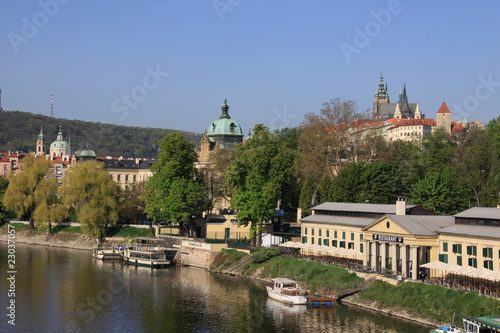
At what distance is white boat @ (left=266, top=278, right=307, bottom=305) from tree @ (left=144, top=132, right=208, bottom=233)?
34.1 metres

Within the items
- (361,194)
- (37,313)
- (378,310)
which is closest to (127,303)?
(37,313)

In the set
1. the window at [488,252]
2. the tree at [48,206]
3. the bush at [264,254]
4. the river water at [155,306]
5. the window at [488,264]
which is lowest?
the river water at [155,306]

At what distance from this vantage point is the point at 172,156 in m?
97.3

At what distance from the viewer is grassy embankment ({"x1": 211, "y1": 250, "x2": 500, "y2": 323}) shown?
46.8 metres

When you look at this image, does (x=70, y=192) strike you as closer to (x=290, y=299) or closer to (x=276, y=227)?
(x=276, y=227)

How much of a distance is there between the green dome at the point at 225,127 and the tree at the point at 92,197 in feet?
121

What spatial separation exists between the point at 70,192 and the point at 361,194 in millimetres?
50390

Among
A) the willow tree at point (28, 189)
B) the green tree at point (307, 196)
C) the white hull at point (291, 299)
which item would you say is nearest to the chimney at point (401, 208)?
the white hull at point (291, 299)

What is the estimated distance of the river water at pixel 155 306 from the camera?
48.9 m

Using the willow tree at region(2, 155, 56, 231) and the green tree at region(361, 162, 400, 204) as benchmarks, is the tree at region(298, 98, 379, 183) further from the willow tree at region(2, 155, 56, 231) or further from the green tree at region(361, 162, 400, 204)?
the willow tree at region(2, 155, 56, 231)

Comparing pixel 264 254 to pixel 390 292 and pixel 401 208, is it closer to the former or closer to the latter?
pixel 401 208

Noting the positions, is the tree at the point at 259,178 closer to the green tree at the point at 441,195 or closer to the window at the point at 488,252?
the green tree at the point at 441,195

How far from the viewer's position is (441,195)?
7931 cm

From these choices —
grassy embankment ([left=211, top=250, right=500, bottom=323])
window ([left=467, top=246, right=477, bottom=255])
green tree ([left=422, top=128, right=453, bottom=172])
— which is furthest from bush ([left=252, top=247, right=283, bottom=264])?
green tree ([left=422, top=128, right=453, bottom=172])
